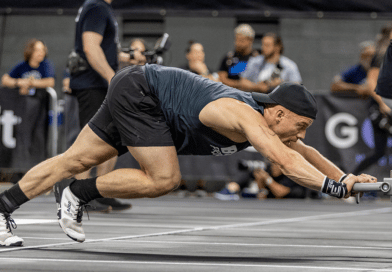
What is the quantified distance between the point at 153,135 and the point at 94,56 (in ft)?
7.79

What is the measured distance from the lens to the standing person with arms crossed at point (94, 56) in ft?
20.8

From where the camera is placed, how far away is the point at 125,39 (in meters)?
13.4

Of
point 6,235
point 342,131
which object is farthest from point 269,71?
point 6,235

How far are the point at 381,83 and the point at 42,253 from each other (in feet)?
10.7

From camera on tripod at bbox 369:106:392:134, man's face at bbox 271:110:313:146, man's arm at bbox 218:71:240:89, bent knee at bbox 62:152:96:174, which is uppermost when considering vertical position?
man's face at bbox 271:110:313:146

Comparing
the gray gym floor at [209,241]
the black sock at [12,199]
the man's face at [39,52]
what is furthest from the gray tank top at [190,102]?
the man's face at [39,52]

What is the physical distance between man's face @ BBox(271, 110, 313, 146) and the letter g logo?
5594 millimetres

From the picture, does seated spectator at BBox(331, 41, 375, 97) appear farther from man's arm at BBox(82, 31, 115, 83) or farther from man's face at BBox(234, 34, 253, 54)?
man's arm at BBox(82, 31, 115, 83)

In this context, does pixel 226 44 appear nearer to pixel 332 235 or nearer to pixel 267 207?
pixel 267 207

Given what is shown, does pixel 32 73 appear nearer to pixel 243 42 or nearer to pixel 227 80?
pixel 227 80

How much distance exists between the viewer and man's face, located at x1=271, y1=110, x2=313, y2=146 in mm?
3797

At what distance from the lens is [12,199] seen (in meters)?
4.23

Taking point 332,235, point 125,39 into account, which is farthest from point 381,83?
point 125,39

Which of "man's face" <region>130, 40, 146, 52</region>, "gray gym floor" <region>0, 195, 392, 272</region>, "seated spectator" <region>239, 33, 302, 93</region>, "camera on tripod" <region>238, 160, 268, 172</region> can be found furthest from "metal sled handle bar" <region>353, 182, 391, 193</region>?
"camera on tripod" <region>238, 160, 268, 172</region>
